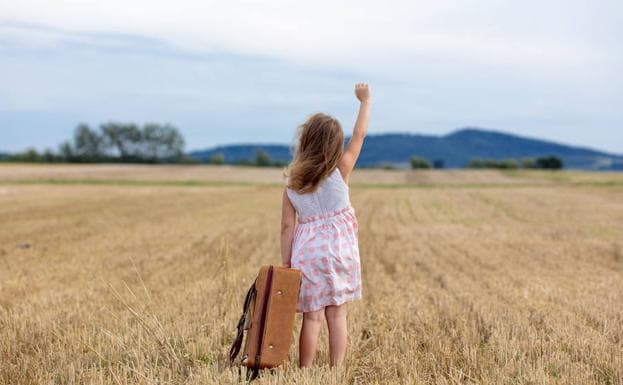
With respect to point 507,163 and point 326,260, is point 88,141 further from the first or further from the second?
point 326,260

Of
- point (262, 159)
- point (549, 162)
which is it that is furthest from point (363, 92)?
point (549, 162)

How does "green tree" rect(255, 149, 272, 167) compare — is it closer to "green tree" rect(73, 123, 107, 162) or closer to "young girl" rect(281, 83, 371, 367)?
"green tree" rect(73, 123, 107, 162)

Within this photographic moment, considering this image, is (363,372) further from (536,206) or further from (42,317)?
(536,206)

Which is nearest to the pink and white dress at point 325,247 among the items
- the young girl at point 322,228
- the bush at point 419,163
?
the young girl at point 322,228

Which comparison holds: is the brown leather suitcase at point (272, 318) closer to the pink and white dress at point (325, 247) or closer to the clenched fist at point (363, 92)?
the pink and white dress at point (325, 247)

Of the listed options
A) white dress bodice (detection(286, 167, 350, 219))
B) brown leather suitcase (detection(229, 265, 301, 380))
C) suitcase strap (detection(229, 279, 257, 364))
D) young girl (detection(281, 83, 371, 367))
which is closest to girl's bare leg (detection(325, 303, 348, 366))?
young girl (detection(281, 83, 371, 367))

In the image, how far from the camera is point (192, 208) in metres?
26.3

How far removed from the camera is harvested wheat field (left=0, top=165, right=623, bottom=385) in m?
5.24

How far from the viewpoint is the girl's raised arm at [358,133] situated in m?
5.04

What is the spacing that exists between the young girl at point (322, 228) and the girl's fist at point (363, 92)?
0.20 feet

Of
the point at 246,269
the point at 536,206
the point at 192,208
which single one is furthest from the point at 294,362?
the point at 536,206

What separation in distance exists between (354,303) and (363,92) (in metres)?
3.36

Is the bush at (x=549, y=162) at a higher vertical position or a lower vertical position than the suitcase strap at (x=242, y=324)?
higher

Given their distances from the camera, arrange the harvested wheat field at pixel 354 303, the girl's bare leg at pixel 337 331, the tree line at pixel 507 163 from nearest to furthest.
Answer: the girl's bare leg at pixel 337 331 < the harvested wheat field at pixel 354 303 < the tree line at pixel 507 163
